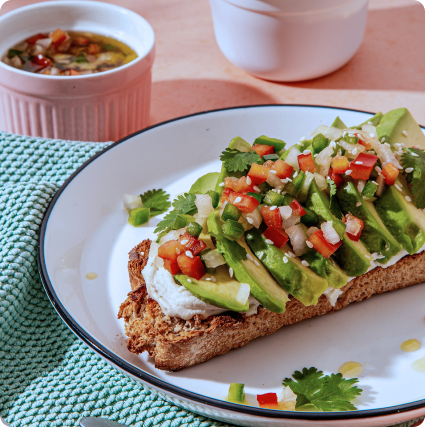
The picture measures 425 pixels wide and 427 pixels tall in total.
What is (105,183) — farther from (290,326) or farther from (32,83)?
(290,326)

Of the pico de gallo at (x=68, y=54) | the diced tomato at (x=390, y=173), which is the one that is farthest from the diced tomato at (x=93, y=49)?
the diced tomato at (x=390, y=173)

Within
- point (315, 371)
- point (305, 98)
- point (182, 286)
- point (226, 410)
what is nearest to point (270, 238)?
point (182, 286)

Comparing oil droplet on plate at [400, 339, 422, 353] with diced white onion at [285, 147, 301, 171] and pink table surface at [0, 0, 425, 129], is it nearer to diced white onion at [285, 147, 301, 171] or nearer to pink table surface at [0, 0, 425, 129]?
diced white onion at [285, 147, 301, 171]

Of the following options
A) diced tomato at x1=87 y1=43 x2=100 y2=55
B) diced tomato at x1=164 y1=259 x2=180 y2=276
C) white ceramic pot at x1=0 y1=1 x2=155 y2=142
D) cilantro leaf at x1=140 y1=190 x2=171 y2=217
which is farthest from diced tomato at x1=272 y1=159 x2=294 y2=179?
diced tomato at x1=87 y1=43 x2=100 y2=55

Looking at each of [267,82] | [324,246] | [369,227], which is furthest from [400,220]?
[267,82]

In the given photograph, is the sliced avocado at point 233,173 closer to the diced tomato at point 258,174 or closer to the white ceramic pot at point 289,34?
the diced tomato at point 258,174
